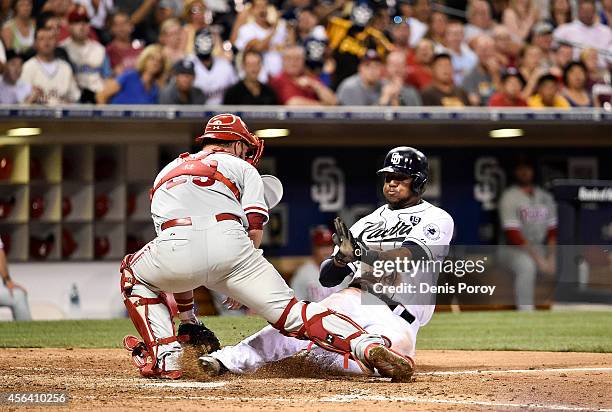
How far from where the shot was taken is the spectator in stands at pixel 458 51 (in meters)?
13.2

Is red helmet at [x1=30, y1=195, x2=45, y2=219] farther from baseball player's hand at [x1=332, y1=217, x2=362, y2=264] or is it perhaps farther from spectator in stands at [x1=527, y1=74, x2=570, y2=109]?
baseball player's hand at [x1=332, y1=217, x2=362, y2=264]

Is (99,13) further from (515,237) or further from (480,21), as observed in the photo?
(515,237)

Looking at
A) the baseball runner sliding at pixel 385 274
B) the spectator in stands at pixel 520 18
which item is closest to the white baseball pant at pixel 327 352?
the baseball runner sliding at pixel 385 274

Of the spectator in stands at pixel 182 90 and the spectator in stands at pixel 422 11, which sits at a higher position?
the spectator in stands at pixel 422 11

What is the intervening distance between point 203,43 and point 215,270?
6562mm

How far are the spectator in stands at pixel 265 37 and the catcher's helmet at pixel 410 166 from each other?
6065 mm

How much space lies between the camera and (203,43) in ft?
39.0

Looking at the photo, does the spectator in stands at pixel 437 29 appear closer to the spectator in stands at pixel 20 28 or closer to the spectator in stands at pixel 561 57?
the spectator in stands at pixel 561 57

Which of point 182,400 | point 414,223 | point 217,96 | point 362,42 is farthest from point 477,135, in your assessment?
point 182,400

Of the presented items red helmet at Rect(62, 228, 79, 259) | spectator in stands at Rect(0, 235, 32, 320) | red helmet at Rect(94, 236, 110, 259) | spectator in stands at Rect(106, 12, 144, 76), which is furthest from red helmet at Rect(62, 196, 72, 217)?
spectator in stands at Rect(106, 12, 144, 76)

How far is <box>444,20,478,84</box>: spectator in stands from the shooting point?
13227 mm

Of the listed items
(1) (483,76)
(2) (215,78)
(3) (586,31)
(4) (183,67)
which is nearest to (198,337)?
(4) (183,67)

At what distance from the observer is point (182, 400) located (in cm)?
508

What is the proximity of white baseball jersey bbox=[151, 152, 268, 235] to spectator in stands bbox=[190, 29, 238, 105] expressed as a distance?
612cm
